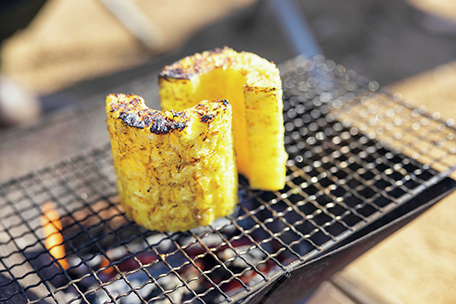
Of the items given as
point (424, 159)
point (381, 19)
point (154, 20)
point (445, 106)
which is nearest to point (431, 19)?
point (381, 19)

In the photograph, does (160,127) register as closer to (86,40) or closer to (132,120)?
(132,120)

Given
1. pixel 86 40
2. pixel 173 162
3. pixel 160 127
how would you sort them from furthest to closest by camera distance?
pixel 86 40 < pixel 173 162 < pixel 160 127

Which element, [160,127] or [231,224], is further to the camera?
[231,224]

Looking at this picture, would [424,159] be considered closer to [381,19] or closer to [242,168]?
[242,168]

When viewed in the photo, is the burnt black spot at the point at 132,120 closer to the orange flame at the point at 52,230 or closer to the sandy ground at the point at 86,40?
the orange flame at the point at 52,230

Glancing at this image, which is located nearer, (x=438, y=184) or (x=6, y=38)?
(x=438, y=184)

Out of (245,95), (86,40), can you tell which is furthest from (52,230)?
(86,40)

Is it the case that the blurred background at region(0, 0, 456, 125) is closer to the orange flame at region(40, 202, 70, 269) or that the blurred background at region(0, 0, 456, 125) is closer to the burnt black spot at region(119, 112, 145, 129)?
the orange flame at region(40, 202, 70, 269)

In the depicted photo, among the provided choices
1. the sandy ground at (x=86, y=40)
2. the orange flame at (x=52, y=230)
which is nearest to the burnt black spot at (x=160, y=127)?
the orange flame at (x=52, y=230)
